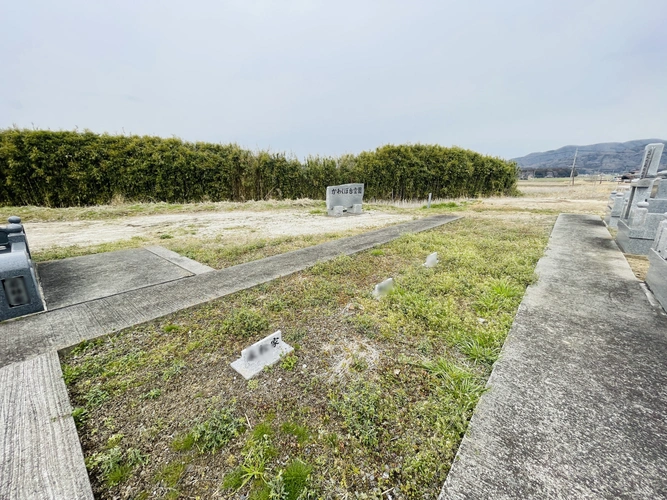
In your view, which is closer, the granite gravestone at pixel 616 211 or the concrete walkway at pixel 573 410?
the concrete walkway at pixel 573 410

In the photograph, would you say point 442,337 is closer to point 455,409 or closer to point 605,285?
point 455,409

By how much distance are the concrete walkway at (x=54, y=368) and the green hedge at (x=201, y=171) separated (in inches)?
350

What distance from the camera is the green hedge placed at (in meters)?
8.77

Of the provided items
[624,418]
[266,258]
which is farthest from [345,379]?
[266,258]

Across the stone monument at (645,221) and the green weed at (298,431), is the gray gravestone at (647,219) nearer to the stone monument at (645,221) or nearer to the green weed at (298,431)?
the stone monument at (645,221)

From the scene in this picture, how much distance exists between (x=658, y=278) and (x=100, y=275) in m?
5.96

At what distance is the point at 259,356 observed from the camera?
1.79 meters

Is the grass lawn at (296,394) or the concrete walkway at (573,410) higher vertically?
the concrete walkway at (573,410)

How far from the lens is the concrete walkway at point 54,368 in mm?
1106

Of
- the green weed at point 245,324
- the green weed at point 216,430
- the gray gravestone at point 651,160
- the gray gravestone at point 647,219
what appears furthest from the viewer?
the gray gravestone at point 651,160

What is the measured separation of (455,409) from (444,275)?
2002 millimetres

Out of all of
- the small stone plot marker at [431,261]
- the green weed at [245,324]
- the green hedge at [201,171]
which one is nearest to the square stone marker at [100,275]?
the green weed at [245,324]

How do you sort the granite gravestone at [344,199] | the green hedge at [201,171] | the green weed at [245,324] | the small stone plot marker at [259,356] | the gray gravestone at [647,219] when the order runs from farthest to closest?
the granite gravestone at [344,199]
the green hedge at [201,171]
the gray gravestone at [647,219]
the green weed at [245,324]
the small stone plot marker at [259,356]

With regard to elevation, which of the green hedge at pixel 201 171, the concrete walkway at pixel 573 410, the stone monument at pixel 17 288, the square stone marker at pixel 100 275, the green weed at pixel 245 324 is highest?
the green hedge at pixel 201 171
